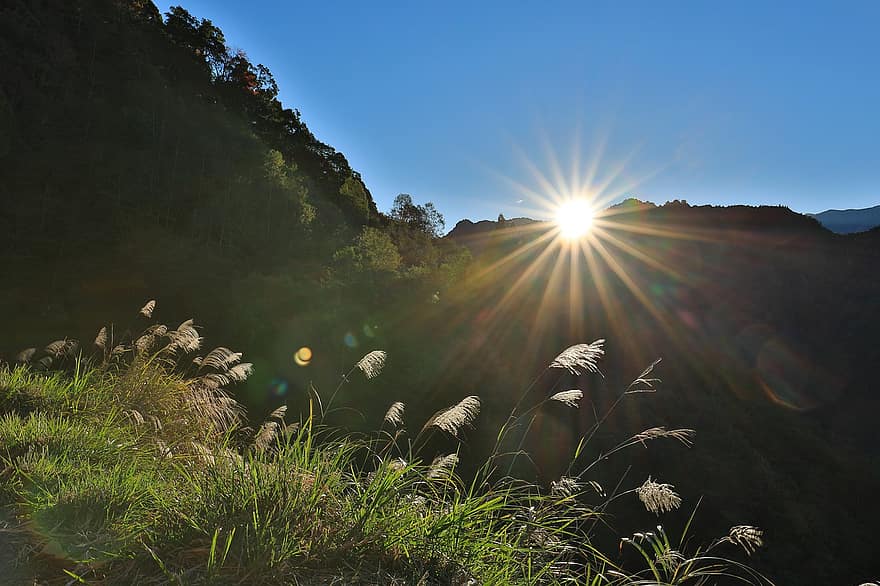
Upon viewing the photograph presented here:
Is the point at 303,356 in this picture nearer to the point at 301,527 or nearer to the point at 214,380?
the point at 214,380

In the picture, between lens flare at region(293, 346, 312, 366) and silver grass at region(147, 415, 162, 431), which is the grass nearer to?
silver grass at region(147, 415, 162, 431)

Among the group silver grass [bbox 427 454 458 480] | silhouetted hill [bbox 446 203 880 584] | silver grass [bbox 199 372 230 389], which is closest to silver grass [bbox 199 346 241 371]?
silver grass [bbox 199 372 230 389]

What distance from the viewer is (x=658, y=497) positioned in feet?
6.63

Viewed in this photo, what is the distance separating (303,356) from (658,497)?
1756 cm

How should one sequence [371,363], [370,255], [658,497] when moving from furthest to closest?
[370,255] → [371,363] → [658,497]

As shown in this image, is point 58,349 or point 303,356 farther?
point 303,356

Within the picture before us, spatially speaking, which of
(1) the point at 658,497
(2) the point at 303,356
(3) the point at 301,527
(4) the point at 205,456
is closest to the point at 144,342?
(4) the point at 205,456

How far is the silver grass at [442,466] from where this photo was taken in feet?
8.69

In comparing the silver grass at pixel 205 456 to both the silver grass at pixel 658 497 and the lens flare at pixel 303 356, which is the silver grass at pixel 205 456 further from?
the lens flare at pixel 303 356

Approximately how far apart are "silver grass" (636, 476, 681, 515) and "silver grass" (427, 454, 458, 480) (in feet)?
3.33

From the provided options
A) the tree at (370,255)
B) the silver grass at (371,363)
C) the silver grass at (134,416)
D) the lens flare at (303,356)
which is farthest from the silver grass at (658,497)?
the tree at (370,255)

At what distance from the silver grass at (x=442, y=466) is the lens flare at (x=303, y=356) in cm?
1630

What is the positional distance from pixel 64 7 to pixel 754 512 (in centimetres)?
4446

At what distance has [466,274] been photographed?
2670cm
